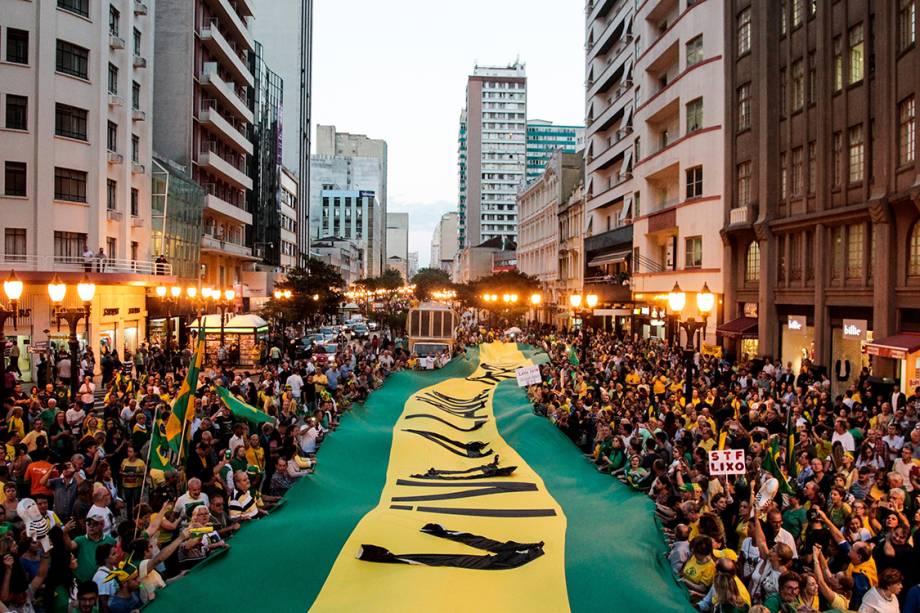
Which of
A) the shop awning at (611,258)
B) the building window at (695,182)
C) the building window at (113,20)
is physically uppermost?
the building window at (113,20)

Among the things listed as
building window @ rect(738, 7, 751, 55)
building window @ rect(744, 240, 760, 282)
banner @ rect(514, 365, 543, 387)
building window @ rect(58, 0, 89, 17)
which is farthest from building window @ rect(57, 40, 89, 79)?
building window @ rect(744, 240, 760, 282)

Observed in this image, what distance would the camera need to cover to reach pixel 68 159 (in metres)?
38.2

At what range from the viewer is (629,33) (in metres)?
55.3

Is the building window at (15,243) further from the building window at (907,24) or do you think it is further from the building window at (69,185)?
the building window at (907,24)

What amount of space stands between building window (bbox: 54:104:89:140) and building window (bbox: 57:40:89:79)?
180cm

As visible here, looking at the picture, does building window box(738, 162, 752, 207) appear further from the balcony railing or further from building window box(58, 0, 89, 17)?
building window box(58, 0, 89, 17)

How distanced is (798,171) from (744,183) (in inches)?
173

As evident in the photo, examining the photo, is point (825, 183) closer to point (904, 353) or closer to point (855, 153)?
point (855, 153)

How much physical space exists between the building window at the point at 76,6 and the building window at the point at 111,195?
28.9ft

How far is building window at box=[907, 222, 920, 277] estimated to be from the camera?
24.2m

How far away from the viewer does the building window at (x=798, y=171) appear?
3130cm

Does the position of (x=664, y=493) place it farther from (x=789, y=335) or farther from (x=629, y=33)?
(x=629, y=33)

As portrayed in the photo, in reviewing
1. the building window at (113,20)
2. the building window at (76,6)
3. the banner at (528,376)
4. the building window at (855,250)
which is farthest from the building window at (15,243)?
the building window at (855,250)

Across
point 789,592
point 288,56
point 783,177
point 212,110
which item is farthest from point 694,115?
point 288,56
